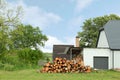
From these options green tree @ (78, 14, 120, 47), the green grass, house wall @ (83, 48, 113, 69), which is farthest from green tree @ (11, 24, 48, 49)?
the green grass

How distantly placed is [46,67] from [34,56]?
14888 millimetres

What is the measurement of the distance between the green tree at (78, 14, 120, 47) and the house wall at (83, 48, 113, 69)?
25991mm

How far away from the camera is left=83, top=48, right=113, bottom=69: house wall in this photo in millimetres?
38594

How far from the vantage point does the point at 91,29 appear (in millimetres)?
66938

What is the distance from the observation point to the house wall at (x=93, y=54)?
38.6m

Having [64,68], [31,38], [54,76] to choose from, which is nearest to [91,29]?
[31,38]

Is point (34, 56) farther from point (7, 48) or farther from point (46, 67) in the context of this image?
point (46, 67)

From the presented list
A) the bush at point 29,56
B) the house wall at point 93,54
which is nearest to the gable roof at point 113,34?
the house wall at point 93,54

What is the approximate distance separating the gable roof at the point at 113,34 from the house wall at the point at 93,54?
0.96 m

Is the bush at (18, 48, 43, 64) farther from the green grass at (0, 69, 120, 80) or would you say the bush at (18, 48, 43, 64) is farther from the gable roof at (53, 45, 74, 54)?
the gable roof at (53, 45, 74, 54)

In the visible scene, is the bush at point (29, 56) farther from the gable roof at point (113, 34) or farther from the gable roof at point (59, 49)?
the gable roof at point (59, 49)

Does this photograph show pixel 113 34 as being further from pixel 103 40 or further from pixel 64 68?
pixel 64 68

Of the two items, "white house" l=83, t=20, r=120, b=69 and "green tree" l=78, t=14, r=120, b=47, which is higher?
"green tree" l=78, t=14, r=120, b=47

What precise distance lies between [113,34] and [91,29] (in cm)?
2551
